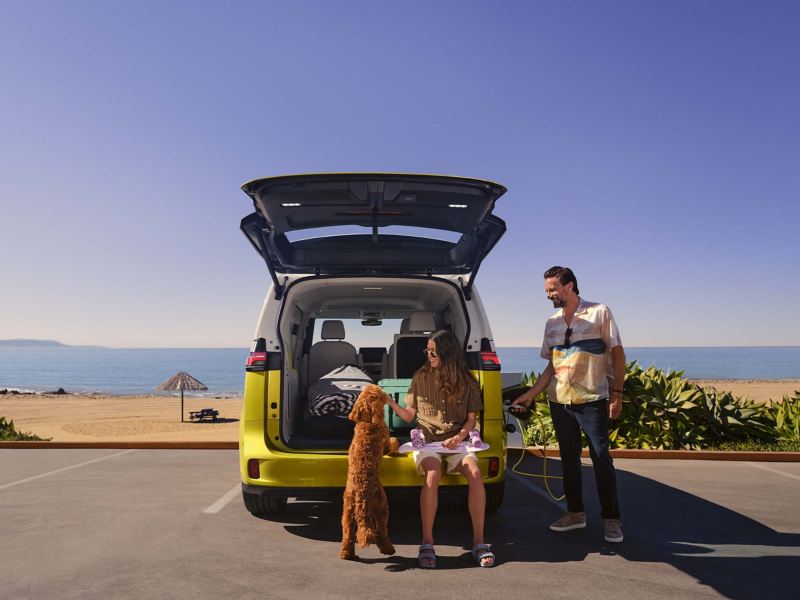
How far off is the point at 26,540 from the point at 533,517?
3.78 m

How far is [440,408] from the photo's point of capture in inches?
158

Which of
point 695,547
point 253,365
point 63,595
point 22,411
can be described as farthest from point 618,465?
point 22,411

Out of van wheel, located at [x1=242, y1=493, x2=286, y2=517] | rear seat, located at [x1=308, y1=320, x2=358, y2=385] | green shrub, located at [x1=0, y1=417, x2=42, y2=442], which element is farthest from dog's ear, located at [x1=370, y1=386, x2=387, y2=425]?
green shrub, located at [x1=0, y1=417, x2=42, y2=442]

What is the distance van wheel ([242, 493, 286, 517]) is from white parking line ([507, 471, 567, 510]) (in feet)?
7.88

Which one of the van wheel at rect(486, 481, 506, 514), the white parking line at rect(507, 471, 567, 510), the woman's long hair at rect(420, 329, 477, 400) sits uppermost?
the woman's long hair at rect(420, 329, 477, 400)

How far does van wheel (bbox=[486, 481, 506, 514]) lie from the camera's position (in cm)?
436

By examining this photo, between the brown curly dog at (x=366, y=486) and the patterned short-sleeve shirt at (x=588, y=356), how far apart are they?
136cm

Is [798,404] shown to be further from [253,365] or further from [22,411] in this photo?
[22,411]

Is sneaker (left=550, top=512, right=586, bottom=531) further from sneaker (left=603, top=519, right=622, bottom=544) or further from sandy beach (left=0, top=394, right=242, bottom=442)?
Answer: sandy beach (left=0, top=394, right=242, bottom=442)

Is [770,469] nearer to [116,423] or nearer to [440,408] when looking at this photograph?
[440,408]

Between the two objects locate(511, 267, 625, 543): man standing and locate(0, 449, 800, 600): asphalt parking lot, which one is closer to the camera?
locate(0, 449, 800, 600): asphalt parking lot

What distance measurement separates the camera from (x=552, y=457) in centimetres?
821

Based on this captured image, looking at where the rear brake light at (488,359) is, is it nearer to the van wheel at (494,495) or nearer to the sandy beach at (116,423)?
the van wheel at (494,495)

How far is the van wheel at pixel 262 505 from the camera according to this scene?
15.3 feet
